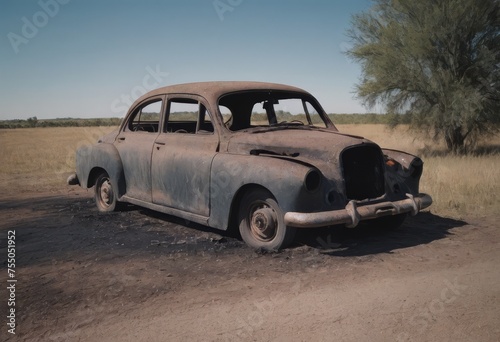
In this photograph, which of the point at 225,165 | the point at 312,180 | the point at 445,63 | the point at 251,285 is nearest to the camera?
the point at 251,285

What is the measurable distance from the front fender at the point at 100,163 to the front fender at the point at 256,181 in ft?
6.44

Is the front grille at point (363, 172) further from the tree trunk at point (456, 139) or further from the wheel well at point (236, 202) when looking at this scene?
the tree trunk at point (456, 139)

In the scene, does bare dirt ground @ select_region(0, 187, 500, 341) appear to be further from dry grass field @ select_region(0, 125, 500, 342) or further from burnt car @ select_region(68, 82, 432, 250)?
burnt car @ select_region(68, 82, 432, 250)

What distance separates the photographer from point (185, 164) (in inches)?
201

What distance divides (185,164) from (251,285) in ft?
6.58

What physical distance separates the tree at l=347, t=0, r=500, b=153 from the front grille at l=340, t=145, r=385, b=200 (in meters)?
9.84

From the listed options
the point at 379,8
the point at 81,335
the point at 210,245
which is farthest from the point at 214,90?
the point at 379,8

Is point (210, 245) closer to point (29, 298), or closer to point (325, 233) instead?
point (325, 233)

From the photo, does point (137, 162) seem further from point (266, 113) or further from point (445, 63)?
point (445, 63)

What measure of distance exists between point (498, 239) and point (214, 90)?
384 centimetres

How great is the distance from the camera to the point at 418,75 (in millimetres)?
14578

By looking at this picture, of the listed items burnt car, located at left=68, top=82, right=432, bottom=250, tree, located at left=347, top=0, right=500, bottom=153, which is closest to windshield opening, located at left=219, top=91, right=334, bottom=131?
burnt car, located at left=68, top=82, right=432, bottom=250

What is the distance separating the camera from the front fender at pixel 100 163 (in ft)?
20.1

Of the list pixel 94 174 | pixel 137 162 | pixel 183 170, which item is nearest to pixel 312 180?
pixel 183 170
